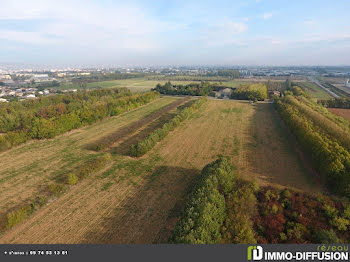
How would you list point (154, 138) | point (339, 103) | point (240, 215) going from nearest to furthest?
point (240, 215) → point (154, 138) → point (339, 103)

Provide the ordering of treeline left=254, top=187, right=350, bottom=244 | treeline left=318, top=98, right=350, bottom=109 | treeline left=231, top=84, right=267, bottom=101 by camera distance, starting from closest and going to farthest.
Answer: treeline left=254, top=187, right=350, bottom=244 → treeline left=318, top=98, right=350, bottom=109 → treeline left=231, top=84, right=267, bottom=101

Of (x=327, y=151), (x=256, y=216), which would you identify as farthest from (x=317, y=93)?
(x=256, y=216)

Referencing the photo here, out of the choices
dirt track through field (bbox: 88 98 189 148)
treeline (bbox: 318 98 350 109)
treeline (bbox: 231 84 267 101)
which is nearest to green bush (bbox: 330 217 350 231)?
dirt track through field (bbox: 88 98 189 148)

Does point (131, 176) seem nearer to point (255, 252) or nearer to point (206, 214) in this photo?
point (206, 214)

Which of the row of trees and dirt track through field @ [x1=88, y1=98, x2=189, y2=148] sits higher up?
the row of trees

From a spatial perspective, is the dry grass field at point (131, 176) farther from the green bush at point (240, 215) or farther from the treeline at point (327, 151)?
the green bush at point (240, 215)

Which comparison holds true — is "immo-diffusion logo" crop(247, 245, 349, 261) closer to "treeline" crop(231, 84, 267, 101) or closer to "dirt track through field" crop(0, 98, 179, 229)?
"dirt track through field" crop(0, 98, 179, 229)

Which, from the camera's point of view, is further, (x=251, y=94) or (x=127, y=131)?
(x=251, y=94)
